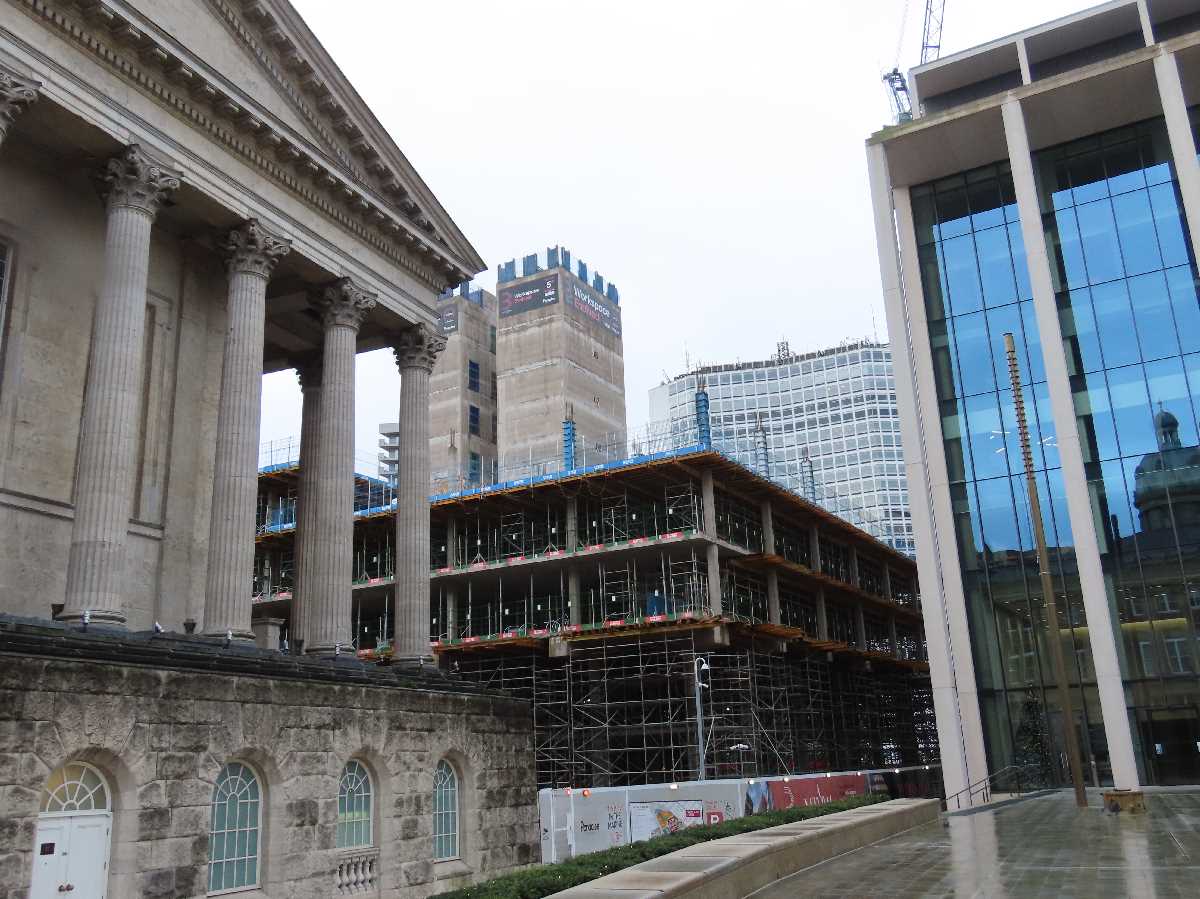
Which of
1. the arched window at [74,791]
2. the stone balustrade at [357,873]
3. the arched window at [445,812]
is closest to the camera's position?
the arched window at [74,791]

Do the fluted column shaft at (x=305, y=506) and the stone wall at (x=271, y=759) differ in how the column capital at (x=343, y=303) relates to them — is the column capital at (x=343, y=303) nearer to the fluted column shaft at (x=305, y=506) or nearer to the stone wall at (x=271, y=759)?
the fluted column shaft at (x=305, y=506)

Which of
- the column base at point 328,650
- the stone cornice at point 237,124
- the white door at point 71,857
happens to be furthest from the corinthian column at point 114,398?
the column base at point 328,650

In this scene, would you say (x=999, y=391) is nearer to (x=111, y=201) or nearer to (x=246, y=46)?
(x=246, y=46)

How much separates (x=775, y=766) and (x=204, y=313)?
30088 mm

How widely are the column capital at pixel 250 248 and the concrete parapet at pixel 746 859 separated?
657 inches

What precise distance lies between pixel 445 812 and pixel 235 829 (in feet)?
20.3

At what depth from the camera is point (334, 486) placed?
26.2 meters

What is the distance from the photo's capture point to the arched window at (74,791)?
49.7 feet

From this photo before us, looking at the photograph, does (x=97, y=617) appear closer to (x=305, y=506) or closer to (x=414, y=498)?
(x=305, y=506)

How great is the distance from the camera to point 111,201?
2155 centimetres

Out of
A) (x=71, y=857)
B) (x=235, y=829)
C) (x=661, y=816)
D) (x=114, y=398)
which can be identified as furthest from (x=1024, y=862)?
(x=114, y=398)

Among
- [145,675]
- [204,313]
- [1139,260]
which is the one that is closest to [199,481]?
[204,313]

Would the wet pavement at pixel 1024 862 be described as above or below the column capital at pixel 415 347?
below

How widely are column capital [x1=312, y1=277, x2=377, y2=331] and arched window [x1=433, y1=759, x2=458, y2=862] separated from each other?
38.1 feet
